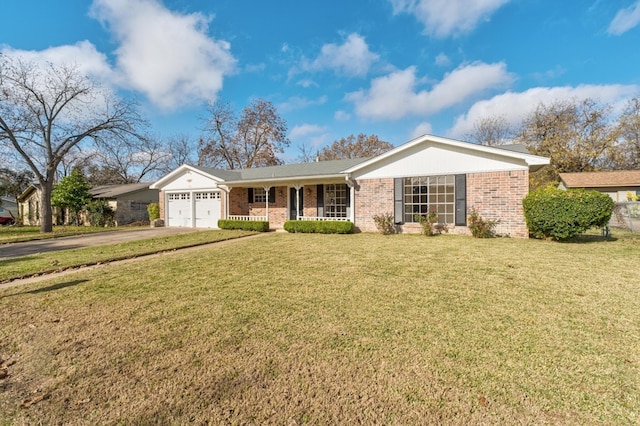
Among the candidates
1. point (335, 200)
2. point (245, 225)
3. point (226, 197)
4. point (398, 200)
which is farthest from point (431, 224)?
point (226, 197)

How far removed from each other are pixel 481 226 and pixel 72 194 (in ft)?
90.1

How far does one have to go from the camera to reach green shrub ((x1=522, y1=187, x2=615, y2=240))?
887cm

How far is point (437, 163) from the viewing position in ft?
39.4

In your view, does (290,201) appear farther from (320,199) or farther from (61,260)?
(61,260)

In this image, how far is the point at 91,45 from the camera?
17.0 m

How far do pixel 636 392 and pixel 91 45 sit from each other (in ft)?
79.1

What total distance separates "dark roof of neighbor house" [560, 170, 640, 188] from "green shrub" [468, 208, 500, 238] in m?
18.6

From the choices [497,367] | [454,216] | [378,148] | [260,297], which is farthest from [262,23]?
[378,148]

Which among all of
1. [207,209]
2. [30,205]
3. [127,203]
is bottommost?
[207,209]

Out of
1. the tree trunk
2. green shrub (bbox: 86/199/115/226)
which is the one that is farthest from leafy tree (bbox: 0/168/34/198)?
the tree trunk

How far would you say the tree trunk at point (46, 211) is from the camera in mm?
18516

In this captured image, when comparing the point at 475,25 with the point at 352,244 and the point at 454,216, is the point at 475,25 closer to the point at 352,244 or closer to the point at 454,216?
the point at 454,216

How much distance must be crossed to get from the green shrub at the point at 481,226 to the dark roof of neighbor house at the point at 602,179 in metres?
18.6

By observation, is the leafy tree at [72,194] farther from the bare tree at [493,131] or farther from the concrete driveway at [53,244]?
the bare tree at [493,131]
